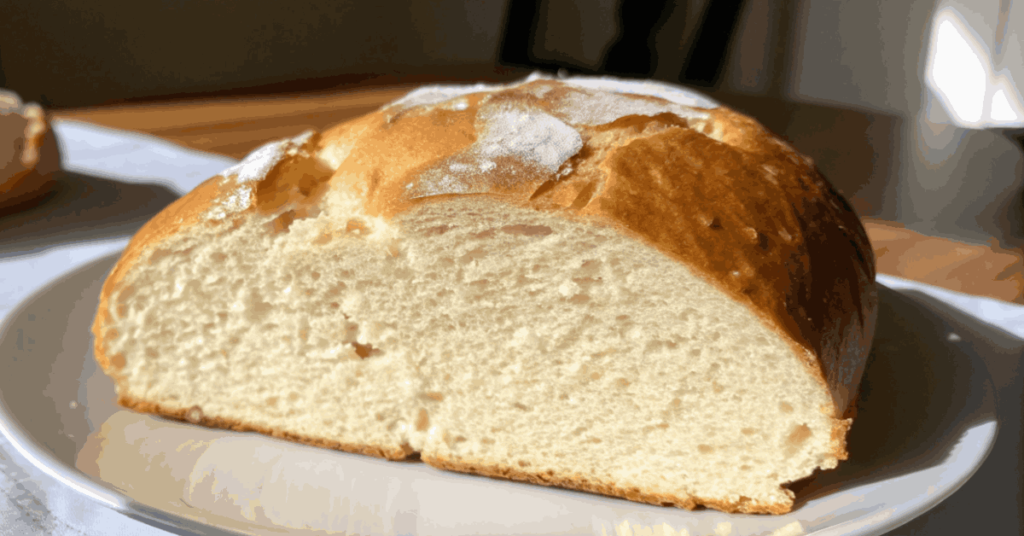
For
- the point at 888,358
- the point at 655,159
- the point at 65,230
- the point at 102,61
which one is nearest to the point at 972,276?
the point at 888,358

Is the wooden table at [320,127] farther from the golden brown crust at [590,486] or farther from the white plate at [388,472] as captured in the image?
the golden brown crust at [590,486]

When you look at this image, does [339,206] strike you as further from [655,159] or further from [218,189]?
[655,159]

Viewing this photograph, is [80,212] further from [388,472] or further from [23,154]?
[388,472]

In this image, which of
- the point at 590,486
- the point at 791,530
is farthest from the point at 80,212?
the point at 791,530

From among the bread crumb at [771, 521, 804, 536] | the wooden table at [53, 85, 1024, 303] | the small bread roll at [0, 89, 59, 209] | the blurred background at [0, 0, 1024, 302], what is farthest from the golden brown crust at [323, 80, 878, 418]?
the blurred background at [0, 0, 1024, 302]

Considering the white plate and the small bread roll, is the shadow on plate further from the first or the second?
the white plate
